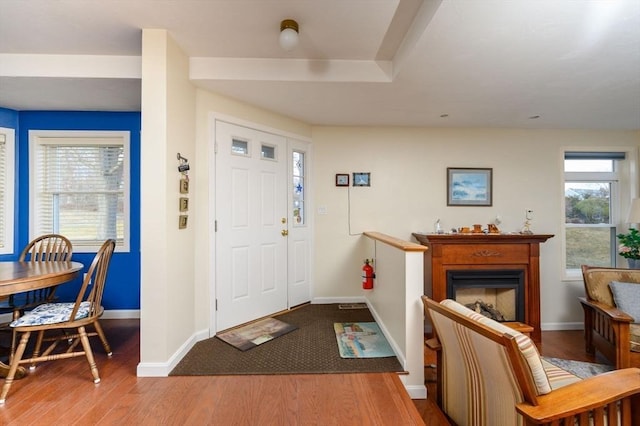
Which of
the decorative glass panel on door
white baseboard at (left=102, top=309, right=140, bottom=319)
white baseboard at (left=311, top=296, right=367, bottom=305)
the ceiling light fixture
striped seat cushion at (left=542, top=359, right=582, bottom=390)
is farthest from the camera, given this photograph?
white baseboard at (left=311, top=296, right=367, bottom=305)

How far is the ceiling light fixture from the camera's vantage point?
1866 millimetres

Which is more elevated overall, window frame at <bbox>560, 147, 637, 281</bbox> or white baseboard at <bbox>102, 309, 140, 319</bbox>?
window frame at <bbox>560, 147, 637, 281</bbox>

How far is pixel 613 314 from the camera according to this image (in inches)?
92.7

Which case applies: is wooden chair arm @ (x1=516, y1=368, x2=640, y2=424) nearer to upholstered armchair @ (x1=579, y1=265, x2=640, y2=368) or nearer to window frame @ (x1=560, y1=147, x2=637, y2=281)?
upholstered armchair @ (x1=579, y1=265, x2=640, y2=368)

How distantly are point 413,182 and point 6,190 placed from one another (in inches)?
187

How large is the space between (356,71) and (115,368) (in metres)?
3.10

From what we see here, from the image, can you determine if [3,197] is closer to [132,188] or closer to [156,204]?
[132,188]

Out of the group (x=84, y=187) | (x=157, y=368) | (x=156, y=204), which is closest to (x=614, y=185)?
(x=156, y=204)

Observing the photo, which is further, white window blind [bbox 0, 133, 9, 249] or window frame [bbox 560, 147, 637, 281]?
window frame [bbox 560, 147, 637, 281]

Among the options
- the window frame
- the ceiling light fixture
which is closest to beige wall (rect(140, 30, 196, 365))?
the ceiling light fixture

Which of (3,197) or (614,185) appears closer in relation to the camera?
(3,197)

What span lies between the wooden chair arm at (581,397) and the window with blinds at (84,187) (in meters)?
3.83

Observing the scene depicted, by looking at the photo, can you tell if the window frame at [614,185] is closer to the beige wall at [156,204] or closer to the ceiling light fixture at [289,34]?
the ceiling light fixture at [289,34]

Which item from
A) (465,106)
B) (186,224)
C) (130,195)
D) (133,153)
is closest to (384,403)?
(186,224)
